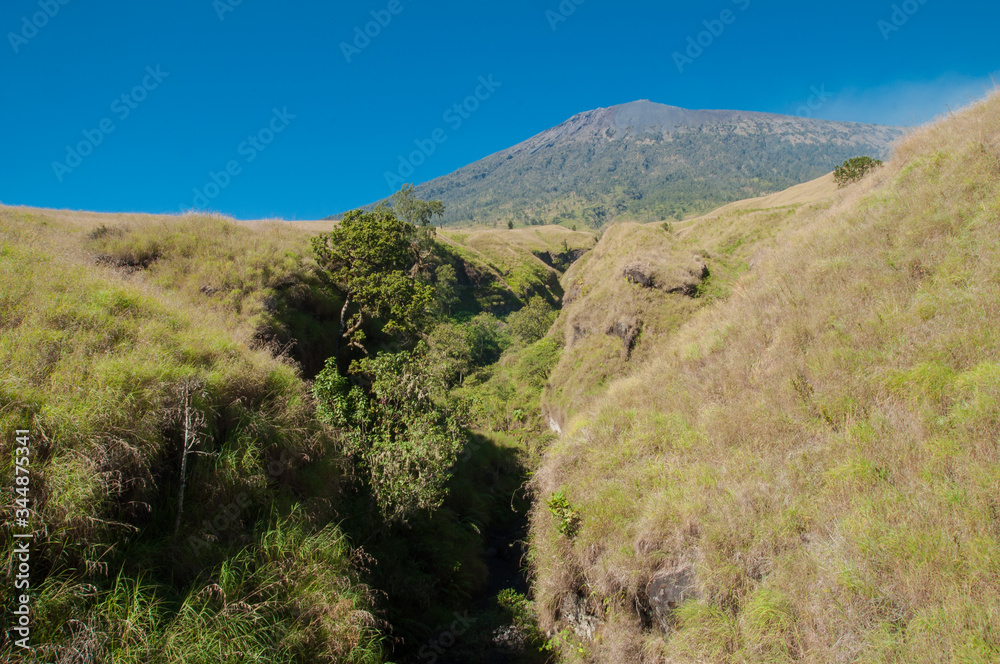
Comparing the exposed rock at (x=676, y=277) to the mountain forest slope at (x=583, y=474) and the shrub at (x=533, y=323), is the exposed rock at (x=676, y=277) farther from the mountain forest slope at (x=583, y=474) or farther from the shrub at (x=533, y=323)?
the shrub at (x=533, y=323)

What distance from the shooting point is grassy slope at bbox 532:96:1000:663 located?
4.54 meters

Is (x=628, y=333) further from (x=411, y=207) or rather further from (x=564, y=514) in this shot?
(x=411, y=207)

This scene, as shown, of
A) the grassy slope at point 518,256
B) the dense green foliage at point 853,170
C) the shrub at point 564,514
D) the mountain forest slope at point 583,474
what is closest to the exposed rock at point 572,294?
the mountain forest slope at point 583,474

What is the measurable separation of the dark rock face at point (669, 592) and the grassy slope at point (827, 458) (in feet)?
0.41

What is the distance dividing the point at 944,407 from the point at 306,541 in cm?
977

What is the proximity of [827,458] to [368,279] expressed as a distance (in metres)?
16.7

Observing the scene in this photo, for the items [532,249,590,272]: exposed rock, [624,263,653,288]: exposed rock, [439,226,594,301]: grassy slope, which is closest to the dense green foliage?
[624,263,653,288]: exposed rock

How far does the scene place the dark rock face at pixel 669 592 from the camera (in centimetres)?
625

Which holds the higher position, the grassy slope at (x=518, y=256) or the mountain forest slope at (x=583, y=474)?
the grassy slope at (x=518, y=256)

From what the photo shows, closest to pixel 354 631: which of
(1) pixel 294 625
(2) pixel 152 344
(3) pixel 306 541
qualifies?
(1) pixel 294 625

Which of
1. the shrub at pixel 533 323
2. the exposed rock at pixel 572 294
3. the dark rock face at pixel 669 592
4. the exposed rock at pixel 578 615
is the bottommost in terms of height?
the exposed rock at pixel 578 615

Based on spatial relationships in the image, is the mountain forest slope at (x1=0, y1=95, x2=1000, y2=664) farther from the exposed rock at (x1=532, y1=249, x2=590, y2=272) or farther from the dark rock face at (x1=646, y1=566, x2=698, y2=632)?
the exposed rock at (x1=532, y1=249, x2=590, y2=272)

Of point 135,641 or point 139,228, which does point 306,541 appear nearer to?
point 135,641

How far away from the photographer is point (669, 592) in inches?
255
